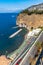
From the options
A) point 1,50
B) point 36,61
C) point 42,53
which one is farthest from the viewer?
point 1,50

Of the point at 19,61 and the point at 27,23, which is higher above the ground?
the point at 19,61

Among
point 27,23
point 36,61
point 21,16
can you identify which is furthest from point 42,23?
point 36,61

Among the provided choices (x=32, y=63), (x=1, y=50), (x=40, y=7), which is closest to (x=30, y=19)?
(x=40, y=7)

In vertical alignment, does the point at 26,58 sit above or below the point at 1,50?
above

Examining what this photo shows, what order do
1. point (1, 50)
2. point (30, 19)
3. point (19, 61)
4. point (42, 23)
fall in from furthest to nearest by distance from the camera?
point (30, 19), point (42, 23), point (1, 50), point (19, 61)

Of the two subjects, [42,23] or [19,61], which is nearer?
[19,61]

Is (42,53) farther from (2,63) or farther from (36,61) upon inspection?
(2,63)

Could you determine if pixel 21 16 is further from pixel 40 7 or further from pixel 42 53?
pixel 42 53

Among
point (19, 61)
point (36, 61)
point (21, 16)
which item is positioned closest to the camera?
point (19, 61)

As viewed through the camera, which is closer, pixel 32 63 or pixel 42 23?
pixel 32 63
